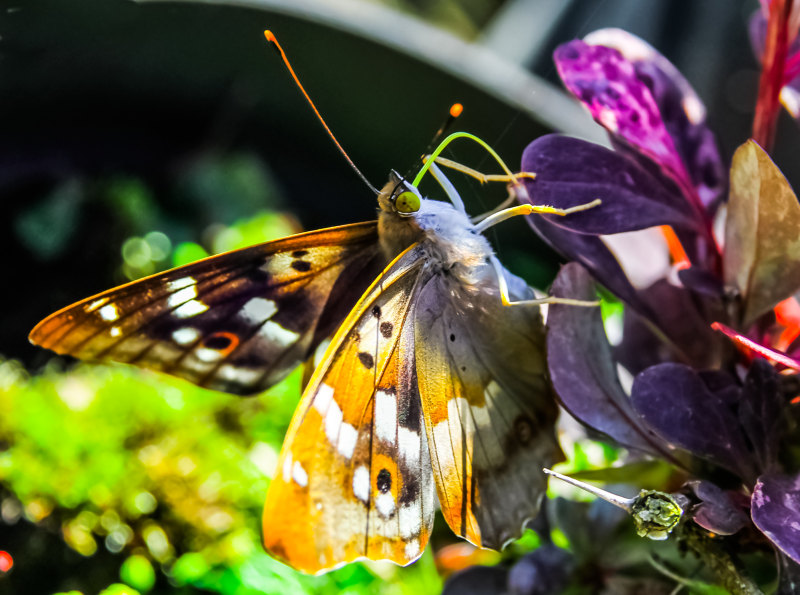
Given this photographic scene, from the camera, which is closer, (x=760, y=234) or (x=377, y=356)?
(x=760, y=234)

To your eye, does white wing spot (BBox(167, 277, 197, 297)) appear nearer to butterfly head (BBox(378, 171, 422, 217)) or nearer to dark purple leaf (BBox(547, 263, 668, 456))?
butterfly head (BBox(378, 171, 422, 217))

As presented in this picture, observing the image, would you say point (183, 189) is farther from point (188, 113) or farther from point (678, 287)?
point (678, 287)

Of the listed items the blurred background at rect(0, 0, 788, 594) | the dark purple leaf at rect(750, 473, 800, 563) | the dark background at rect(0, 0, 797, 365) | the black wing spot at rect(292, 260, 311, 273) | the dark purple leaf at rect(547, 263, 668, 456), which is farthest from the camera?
the dark background at rect(0, 0, 797, 365)

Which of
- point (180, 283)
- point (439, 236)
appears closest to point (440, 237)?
point (439, 236)

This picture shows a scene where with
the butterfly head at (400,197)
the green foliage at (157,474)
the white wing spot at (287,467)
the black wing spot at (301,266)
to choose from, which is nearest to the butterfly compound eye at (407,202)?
the butterfly head at (400,197)

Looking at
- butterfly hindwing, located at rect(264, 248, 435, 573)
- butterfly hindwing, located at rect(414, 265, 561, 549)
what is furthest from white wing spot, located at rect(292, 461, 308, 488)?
butterfly hindwing, located at rect(414, 265, 561, 549)

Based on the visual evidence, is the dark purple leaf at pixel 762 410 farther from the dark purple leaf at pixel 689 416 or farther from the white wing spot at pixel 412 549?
the white wing spot at pixel 412 549
